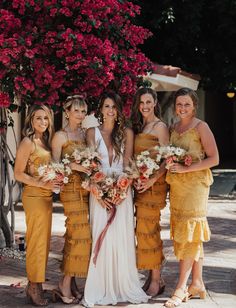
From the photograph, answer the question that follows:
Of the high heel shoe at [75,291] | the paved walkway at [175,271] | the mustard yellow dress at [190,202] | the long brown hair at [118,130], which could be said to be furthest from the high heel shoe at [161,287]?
the long brown hair at [118,130]

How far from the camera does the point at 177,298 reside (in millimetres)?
5211

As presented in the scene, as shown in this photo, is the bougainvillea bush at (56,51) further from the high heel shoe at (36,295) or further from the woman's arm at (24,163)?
the high heel shoe at (36,295)

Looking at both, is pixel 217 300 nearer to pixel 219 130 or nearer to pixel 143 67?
pixel 143 67

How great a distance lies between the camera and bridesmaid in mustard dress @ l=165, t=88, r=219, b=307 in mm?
5176

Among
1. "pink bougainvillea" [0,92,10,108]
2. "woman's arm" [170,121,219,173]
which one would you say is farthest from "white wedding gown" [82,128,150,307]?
"pink bougainvillea" [0,92,10,108]

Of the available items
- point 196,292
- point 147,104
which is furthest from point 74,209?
point 196,292

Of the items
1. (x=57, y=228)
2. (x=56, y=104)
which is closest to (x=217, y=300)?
(x=56, y=104)

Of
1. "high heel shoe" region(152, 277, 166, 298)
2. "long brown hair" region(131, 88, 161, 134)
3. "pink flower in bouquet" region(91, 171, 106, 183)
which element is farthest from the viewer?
"high heel shoe" region(152, 277, 166, 298)

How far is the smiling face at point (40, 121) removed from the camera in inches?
205

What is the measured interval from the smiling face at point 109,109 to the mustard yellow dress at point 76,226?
365 mm

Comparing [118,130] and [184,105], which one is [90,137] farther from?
[184,105]

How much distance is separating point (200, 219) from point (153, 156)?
0.72m

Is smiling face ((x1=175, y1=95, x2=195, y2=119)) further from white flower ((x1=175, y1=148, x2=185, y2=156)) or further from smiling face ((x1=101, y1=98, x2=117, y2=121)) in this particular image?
smiling face ((x1=101, y1=98, x2=117, y2=121))

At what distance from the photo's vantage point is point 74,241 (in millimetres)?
5188
